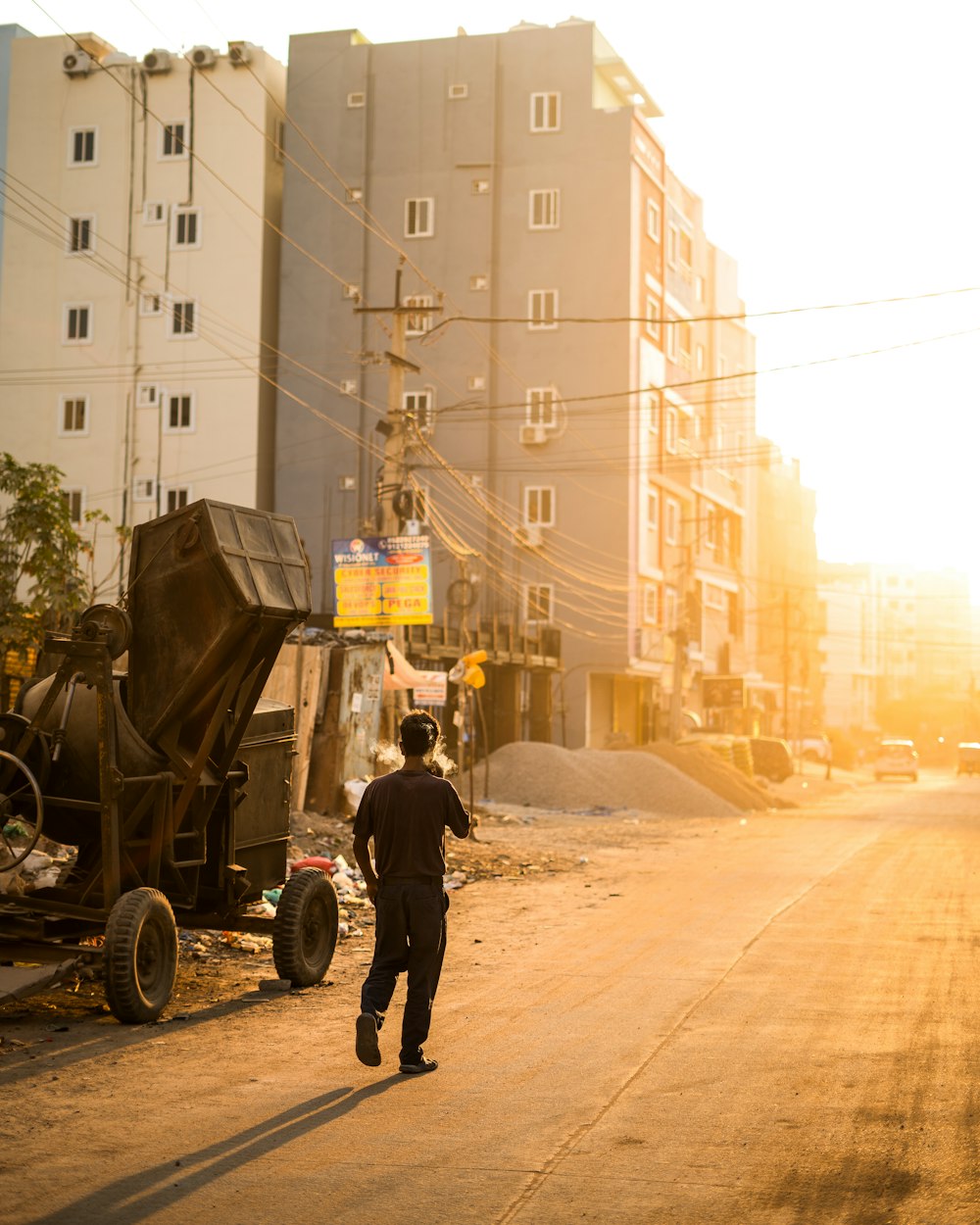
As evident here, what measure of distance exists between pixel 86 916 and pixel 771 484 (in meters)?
97.1

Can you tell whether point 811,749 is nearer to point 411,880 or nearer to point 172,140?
point 172,140

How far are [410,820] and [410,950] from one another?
0.65 meters

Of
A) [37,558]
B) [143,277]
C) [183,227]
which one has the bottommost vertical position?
[37,558]

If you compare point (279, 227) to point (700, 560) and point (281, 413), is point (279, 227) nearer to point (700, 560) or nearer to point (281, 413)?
point (281, 413)

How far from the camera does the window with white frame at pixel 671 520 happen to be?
62.4 metres

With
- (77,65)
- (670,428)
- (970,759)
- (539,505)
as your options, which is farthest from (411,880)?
(970,759)

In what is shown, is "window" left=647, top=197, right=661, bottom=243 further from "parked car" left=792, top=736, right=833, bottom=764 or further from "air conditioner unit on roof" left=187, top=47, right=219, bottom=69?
"parked car" left=792, top=736, right=833, bottom=764

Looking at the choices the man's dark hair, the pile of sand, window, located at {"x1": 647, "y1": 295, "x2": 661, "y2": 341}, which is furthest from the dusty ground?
Answer: window, located at {"x1": 647, "y1": 295, "x2": 661, "y2": 341}

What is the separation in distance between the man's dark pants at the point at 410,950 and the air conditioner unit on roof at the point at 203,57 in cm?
5467

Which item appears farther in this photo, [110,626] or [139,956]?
[110,626]

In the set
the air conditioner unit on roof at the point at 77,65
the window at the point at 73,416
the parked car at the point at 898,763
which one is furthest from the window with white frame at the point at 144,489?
the parked car at the point at 898,763

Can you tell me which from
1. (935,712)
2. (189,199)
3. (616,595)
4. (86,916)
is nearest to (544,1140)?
(86,916)

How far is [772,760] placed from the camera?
60781 millimetres

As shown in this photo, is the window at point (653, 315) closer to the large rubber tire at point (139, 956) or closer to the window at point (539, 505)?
the window at point (539, 505)
